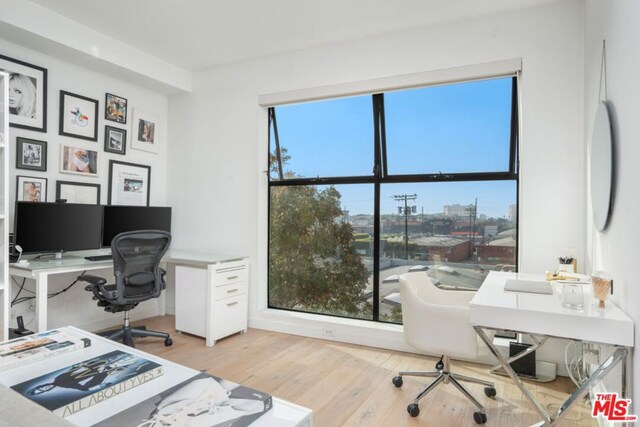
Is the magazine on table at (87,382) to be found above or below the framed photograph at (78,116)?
below

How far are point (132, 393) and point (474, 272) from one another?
2.91 meters

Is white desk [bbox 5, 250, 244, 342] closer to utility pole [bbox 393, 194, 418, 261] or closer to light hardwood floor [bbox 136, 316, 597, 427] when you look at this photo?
light hardwood floor [bbox 136, 316, 597, 427]

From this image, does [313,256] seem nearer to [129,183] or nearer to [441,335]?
[441,335]

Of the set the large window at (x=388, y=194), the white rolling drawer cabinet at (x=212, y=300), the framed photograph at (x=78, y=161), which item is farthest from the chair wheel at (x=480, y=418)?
the framed photograph at (x=78, y=161)

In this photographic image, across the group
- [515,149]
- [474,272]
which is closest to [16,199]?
[474,272]

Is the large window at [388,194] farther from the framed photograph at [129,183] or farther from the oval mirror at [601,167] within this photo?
the framed photograph at [129,183]

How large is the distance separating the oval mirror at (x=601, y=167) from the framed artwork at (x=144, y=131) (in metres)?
4.24

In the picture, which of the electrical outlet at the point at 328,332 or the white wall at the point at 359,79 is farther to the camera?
the electrical outlet at the point at 328,332

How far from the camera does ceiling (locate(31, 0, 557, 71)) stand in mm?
2963

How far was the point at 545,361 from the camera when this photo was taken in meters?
2.79

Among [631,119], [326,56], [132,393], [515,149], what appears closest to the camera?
[132,393]

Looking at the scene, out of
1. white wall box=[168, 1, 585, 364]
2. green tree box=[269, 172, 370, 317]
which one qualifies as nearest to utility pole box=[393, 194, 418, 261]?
green tree box=[269, 172, 370, 317]

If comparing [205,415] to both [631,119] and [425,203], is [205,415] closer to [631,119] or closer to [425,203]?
[631,119]

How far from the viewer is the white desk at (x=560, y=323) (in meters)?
1.58
